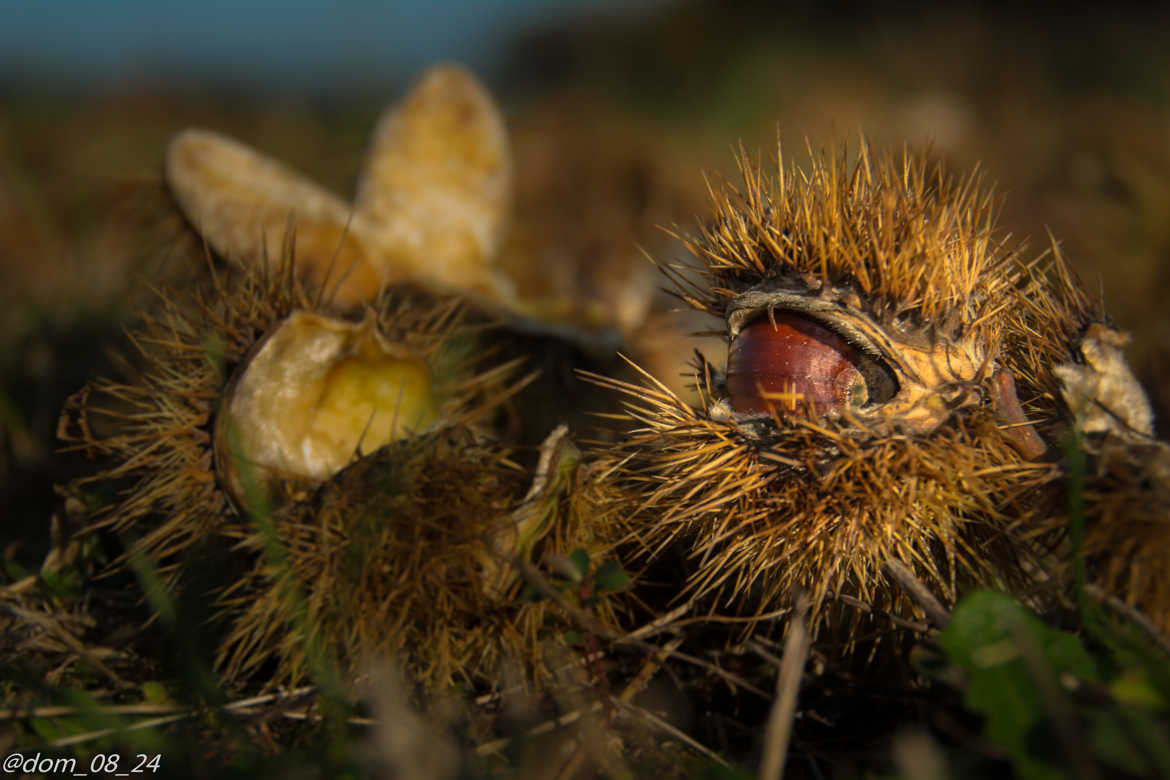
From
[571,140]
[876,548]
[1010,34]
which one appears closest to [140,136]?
[571,140]

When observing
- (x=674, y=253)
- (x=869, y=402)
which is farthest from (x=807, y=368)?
(x=674, y=253)

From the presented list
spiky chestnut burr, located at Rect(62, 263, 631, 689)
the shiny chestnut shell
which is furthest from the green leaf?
the shiny chestnut shell

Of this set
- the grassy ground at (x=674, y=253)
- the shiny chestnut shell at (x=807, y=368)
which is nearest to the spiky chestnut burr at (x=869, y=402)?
the shiny chestnut shell at (x=807, y=368)

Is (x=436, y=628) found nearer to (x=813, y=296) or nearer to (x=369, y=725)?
(x=369, y=725)

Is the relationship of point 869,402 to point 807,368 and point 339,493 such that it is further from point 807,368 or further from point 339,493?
point 339,493

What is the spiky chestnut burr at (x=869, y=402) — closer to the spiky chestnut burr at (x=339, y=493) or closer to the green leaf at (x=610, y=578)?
the green leaf at (x=610, y=578)

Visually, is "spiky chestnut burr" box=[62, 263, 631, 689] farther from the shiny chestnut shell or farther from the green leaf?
the shiny chestnut shell

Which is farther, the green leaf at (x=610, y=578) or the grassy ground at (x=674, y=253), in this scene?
the green leaf at (x=610, y=578)
